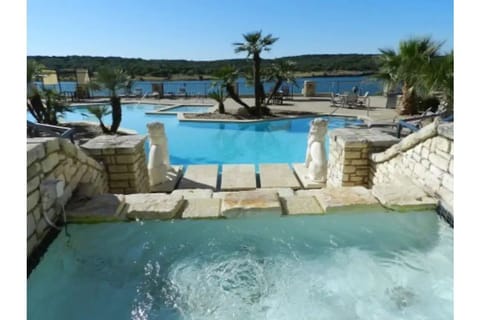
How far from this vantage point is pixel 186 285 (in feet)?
7.56

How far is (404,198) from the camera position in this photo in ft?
9.73

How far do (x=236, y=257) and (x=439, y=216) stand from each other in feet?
6.17

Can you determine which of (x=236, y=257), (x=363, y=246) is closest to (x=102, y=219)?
(x=236, y=257)

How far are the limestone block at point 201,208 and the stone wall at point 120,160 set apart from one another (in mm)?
1679

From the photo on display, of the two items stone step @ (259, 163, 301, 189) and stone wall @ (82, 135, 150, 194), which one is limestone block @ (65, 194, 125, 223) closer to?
stone wall @ (82, 135, 150, 194)

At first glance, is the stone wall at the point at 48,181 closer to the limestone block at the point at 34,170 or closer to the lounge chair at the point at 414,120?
the limestone block at the point at 34,170

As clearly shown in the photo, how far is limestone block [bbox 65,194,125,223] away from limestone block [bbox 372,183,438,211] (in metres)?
2.49

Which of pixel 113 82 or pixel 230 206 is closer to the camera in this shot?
pixel 230 206

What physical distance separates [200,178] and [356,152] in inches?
113

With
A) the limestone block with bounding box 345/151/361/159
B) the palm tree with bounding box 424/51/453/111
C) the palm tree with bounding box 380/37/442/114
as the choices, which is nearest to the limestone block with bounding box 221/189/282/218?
the limestone block with bounding box 345/151/361/159

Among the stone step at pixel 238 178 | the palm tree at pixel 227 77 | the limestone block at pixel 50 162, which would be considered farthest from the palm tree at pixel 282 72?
the limestone block at pixel 50 162

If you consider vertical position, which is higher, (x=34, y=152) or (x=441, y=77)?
(x=441, y=77)

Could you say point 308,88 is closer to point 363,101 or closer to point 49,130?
point 363,101

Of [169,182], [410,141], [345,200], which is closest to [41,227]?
[345,200]
